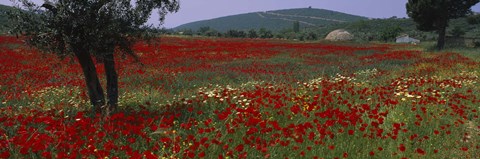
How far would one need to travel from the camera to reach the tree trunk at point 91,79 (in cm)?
808

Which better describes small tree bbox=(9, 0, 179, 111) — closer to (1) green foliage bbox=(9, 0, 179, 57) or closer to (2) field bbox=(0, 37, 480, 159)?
(1) green foliage bbox=(9, 0, 179, 57)

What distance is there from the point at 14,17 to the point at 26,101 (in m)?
4.03

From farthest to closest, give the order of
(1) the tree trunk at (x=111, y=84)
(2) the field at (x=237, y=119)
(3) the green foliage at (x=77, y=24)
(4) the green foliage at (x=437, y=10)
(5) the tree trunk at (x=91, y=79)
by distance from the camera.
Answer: (4) the green foliage at (x=437, y=10)
(1) the tree trunk at (x=111, y=84)
(5) the tree trunk at (x=91, y=79)
(3) the green foliage at (x=77, y=24)
(2) the field at (x=237, y=119)

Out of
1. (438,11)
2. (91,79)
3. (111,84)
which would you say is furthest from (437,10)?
(91,79)

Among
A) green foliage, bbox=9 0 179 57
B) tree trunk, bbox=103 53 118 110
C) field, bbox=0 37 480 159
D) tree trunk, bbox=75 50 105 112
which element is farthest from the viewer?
tree trunk, bbox=103 53 118 110

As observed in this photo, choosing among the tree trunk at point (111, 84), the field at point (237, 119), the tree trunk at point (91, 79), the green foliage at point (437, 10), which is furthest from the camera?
the green foliage at point (437, 10)

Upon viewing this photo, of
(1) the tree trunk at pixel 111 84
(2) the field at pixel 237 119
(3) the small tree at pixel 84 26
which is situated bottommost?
(2) the field at pixel 237 119

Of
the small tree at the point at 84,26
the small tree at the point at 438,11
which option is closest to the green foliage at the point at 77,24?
the small tree at the point at 84,26

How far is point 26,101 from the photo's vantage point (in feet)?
34.4

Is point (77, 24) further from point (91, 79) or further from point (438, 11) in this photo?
point (438, 11)

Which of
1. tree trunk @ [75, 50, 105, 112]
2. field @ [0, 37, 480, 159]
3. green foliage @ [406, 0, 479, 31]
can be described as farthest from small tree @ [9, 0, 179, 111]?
green foliage @ [406, 0, 479, 31]

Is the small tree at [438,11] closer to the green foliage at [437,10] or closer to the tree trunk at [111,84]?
the green foliage at [437,10]

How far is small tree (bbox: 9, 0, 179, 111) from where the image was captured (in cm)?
710

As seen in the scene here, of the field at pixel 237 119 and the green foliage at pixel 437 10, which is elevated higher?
the green foliage at pixel 437 10
